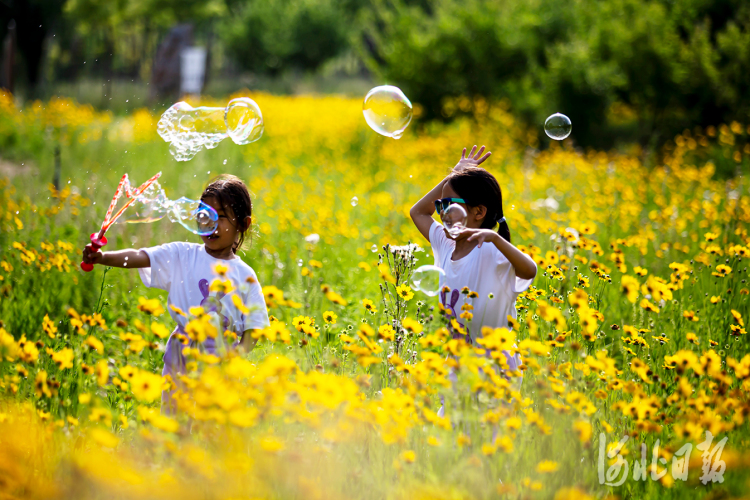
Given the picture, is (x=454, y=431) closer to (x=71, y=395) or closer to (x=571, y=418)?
(x=571, y=418)

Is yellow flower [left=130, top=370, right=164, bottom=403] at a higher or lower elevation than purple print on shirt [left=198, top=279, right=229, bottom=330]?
lower

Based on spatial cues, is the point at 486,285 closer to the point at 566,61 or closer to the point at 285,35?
the point at 566,61

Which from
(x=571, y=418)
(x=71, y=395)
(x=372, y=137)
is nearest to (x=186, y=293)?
(x=71, y=395)

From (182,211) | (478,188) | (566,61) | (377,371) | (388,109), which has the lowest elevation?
(377,371)

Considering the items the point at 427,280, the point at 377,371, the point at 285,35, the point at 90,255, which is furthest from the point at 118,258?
the point at 285,35

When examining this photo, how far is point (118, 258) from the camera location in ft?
8.32

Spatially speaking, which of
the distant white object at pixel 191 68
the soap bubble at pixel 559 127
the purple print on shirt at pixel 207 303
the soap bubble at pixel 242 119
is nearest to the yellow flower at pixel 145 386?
the purple print on shirt at pixel 207 303

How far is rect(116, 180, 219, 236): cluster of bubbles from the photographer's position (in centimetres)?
263

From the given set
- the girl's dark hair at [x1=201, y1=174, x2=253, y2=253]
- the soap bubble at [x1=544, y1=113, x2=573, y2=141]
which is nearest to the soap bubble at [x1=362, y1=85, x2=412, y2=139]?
the soap bubble at [x1=544, y1=113, x2=573, y2=141]

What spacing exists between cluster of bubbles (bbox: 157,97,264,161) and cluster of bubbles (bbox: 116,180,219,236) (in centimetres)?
53

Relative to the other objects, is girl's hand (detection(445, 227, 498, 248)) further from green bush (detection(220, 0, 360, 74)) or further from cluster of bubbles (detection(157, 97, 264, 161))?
green bush (detection(220, 0, 360, 74))

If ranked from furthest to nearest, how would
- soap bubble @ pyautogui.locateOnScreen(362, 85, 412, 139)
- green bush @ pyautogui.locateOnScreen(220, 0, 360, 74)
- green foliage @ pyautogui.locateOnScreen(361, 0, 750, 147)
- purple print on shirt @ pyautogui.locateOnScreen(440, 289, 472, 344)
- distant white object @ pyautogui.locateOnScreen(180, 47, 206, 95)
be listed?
green bush @ pyautogui.locateOnScreen(220, 0, 360, 74) → distant white object @ pyautogui.locateOnScreen(180, 47, 206, 95) → green foliage @ pyautogui.locateOnScreen(361, 0, 750, 147) → soap bubble @ pyautogui.locateOnScreen(362, 85, 412, 139) → purple print on shirt @ pyautogui.locateOnScreen(440, 289, 472, 344)

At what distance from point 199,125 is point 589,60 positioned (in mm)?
10114

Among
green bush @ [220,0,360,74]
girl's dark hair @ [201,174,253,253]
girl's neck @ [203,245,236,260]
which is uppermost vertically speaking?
green bush @ [220,0,360,74]
